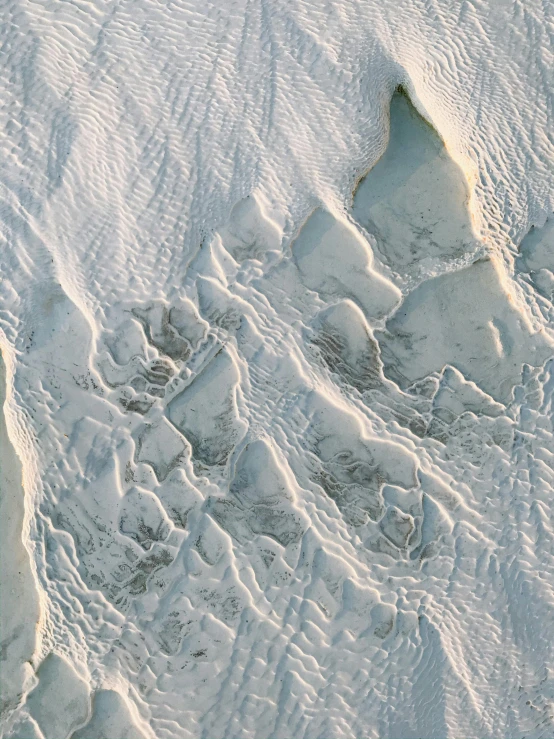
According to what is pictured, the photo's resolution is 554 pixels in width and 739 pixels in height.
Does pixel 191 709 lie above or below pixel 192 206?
below

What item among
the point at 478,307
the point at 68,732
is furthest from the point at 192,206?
the point at 68,732

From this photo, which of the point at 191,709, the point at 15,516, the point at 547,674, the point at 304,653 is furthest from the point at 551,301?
the point at 15,516

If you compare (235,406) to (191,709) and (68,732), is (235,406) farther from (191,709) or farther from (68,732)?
(68,732)

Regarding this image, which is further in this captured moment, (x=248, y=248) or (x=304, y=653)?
(x=248, y=248)

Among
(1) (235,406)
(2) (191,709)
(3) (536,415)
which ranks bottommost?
(2) (191,709)

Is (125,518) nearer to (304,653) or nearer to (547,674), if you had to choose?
(304,653)

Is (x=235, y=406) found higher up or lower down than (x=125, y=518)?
higher up
